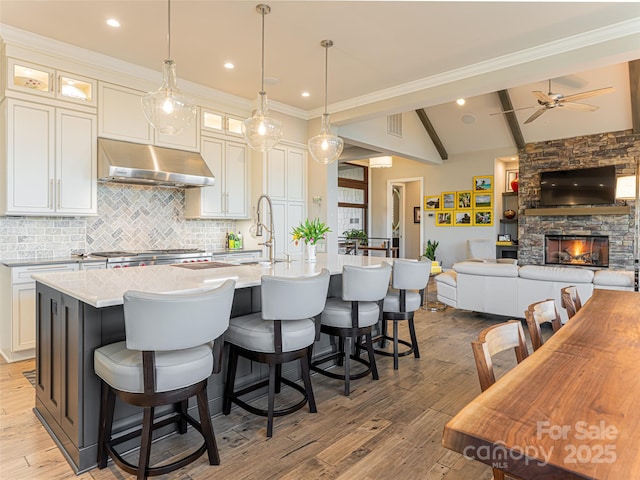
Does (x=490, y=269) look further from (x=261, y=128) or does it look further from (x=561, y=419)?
(x=561, y=419)

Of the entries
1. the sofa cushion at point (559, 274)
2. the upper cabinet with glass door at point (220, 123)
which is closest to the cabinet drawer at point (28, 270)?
the upper cabinet with glass door at point (220, 123)

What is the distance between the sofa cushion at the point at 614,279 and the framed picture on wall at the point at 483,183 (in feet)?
16.0

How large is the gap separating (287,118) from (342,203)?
4477mm

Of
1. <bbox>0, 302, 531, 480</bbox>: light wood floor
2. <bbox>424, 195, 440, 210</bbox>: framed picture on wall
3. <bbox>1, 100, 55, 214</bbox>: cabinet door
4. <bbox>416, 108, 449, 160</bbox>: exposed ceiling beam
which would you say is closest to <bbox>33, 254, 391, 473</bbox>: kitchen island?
<bbox>0, 302, 531, 480</bbox>: light wood floor

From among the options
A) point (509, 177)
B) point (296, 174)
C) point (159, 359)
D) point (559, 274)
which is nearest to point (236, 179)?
point (296, 174)

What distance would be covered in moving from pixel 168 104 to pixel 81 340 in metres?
1.76

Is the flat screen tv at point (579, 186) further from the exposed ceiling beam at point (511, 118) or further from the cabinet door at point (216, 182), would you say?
the cabinet door at point (216, 182)

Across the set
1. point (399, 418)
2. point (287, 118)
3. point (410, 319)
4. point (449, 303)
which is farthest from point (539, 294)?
point (287, 118)

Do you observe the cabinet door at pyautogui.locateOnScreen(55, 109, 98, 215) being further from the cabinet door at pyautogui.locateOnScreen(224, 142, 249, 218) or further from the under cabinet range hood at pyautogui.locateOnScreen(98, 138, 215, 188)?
the cabinet door at pyautogui.locateOnScreen(224, 142, 249, 218)

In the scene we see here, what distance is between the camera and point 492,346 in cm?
136

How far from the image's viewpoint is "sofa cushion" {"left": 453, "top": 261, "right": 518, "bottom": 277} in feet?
15.3

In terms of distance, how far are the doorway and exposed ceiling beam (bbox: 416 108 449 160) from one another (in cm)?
182

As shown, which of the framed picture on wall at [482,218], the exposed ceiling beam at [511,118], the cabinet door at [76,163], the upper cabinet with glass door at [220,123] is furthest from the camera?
the framed picture on wall at [482,218]

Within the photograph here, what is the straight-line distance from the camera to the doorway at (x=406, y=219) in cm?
1129
